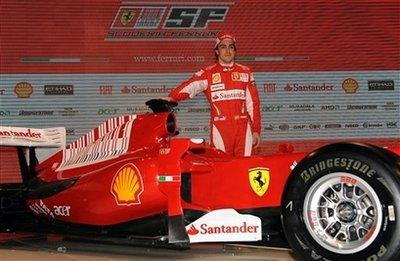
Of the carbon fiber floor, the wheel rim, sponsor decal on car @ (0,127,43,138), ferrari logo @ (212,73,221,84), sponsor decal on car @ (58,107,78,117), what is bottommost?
the carbon fiber floor

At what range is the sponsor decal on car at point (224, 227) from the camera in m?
3.11

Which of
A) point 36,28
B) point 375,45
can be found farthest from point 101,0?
point 375,45

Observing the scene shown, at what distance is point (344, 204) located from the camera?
2.77 metres

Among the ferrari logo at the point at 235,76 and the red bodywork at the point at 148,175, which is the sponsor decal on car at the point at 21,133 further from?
the ferrari logo at the point at 235,76

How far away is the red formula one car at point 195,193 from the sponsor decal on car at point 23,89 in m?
2.76

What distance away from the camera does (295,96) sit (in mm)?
7555

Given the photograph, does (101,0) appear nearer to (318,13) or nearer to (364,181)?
(318,13)

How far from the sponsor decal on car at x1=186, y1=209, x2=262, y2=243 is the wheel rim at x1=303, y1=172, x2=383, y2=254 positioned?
0.41 m

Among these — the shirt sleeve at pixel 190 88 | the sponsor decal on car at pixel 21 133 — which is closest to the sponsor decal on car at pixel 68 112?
the sponsor decal on car at pixel 21 133

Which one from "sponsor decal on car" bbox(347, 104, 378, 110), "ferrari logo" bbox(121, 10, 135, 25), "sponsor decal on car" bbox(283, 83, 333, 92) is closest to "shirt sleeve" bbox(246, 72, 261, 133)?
"sponsor decal on car" bbox(283, 83, 333, 92)

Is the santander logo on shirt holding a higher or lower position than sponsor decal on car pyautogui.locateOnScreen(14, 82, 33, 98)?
lower

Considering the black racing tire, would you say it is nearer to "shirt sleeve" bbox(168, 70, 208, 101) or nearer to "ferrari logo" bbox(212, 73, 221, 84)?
"shirt sleeve" bbox(168, 70, 208, 101)

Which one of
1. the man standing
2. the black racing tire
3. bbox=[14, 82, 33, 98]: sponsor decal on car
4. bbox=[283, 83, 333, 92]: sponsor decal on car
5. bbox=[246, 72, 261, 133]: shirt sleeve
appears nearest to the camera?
the black racing tire

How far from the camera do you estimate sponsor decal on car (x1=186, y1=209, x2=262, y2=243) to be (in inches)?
122
